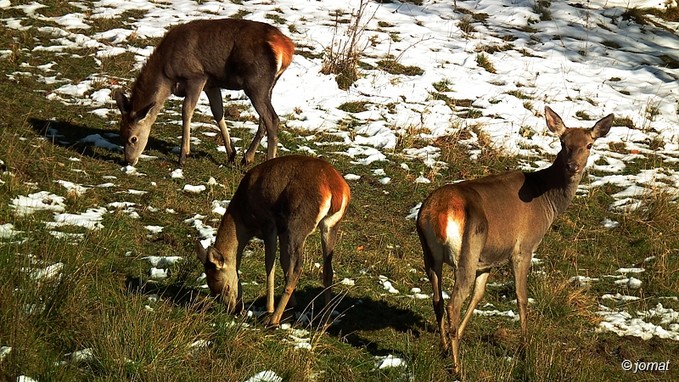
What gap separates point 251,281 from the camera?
7.75m

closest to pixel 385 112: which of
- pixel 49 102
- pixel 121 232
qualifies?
pixel 49 102

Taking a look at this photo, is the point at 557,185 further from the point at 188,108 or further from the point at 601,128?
the point at 188,108

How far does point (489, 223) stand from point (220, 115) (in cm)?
523

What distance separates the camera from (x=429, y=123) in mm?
13047

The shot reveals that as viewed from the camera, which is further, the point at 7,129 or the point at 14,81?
the point at 14,81

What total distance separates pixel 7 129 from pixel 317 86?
209 inches

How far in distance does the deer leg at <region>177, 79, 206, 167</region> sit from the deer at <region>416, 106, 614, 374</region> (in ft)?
15.0

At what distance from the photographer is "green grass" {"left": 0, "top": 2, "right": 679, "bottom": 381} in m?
5.42

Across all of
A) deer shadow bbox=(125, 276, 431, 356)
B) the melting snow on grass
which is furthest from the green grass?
the melting snow on grass

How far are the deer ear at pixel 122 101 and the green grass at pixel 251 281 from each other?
611mm

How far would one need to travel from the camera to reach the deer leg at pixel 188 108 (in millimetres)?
10688

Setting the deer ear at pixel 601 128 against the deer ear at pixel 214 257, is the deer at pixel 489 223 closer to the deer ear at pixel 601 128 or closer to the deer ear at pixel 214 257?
the deer ear at pixel 601 128

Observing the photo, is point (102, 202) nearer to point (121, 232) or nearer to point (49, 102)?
point (121, 232)

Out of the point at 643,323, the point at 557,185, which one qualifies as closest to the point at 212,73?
the point at 557,185
